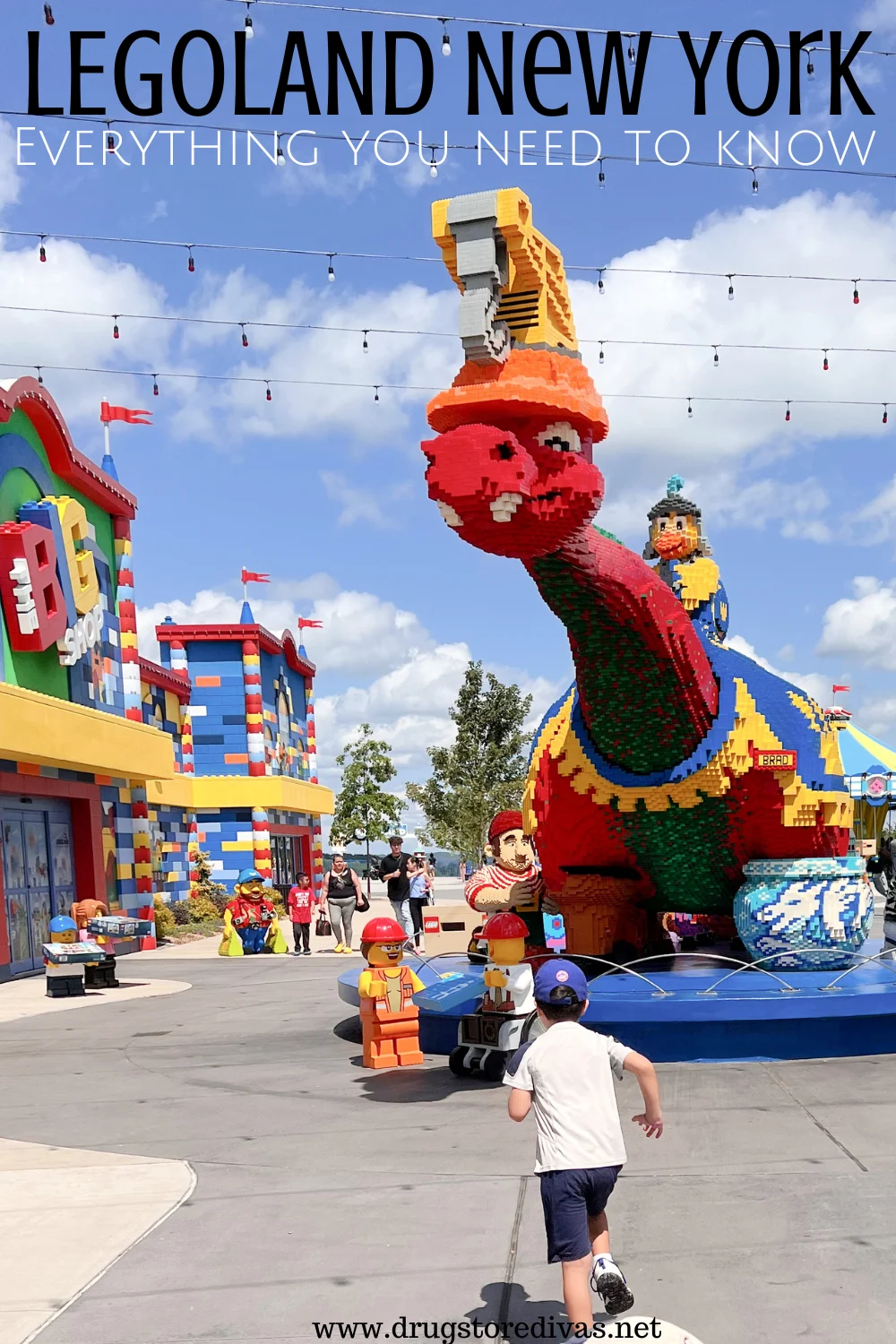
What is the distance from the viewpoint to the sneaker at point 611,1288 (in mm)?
3635

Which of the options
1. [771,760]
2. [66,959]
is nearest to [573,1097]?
[771,760]

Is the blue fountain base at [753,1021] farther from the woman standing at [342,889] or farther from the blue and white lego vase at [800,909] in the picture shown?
the woman standing at [342,889]

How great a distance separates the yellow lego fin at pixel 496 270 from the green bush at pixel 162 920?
1800 centimetres

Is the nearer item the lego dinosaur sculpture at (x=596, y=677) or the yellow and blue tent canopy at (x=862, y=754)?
the lego dinosaur sculpture at (x=596, y=677)

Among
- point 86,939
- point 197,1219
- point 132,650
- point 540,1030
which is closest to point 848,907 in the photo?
point 540,1030

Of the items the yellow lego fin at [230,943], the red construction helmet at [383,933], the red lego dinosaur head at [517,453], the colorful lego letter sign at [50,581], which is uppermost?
the colorful lego letter sign at [50,581]

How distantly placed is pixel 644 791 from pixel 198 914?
1987 cm

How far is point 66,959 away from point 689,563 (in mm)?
8080

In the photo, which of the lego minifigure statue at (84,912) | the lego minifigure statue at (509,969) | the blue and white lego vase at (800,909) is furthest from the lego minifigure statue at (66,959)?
the blue and white lego vase at (800,909)

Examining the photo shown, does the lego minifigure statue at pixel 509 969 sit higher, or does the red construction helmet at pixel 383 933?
the red construction helmet at pixel 383 933

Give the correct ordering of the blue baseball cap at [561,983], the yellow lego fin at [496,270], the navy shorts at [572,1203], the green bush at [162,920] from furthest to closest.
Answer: the green bush at [162,920] < the yellow lego fin at [496,270] < the blue baseball cap at [561,983] < the navy shorts at [572,1203]

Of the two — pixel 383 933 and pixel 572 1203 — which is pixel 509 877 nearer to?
pixel 383 933

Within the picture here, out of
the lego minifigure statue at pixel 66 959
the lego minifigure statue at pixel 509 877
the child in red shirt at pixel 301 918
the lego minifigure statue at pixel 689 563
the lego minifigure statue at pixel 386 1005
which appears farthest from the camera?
the child in red shirt at pixel 301 918

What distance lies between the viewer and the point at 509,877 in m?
9.09
